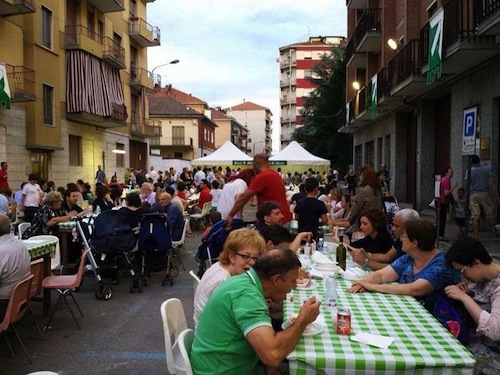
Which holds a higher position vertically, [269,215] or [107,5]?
[107,5]

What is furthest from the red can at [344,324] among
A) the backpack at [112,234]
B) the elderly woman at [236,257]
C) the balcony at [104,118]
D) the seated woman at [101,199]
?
the balcony at [104,118]

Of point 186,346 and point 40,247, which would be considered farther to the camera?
point 40,247

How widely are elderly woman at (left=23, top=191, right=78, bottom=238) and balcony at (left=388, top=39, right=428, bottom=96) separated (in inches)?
412

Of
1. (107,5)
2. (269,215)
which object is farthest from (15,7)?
(269,215)

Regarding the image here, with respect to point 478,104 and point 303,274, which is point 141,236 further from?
point 478,104

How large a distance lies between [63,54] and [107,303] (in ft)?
63.0

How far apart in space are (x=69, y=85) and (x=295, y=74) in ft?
210

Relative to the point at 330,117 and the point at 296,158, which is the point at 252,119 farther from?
the point at 296,158

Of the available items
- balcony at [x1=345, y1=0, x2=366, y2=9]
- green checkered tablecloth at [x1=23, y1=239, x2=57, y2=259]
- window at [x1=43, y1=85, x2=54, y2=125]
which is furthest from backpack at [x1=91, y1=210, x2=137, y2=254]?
balcony at [x1=345, y1=0, x2=366, y2=9]

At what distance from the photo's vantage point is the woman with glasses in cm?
314

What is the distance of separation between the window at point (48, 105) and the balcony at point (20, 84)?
193 centimetres

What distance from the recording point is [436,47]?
11.2 meters

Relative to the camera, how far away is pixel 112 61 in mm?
26250

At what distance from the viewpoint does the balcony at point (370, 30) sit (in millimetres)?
22328
